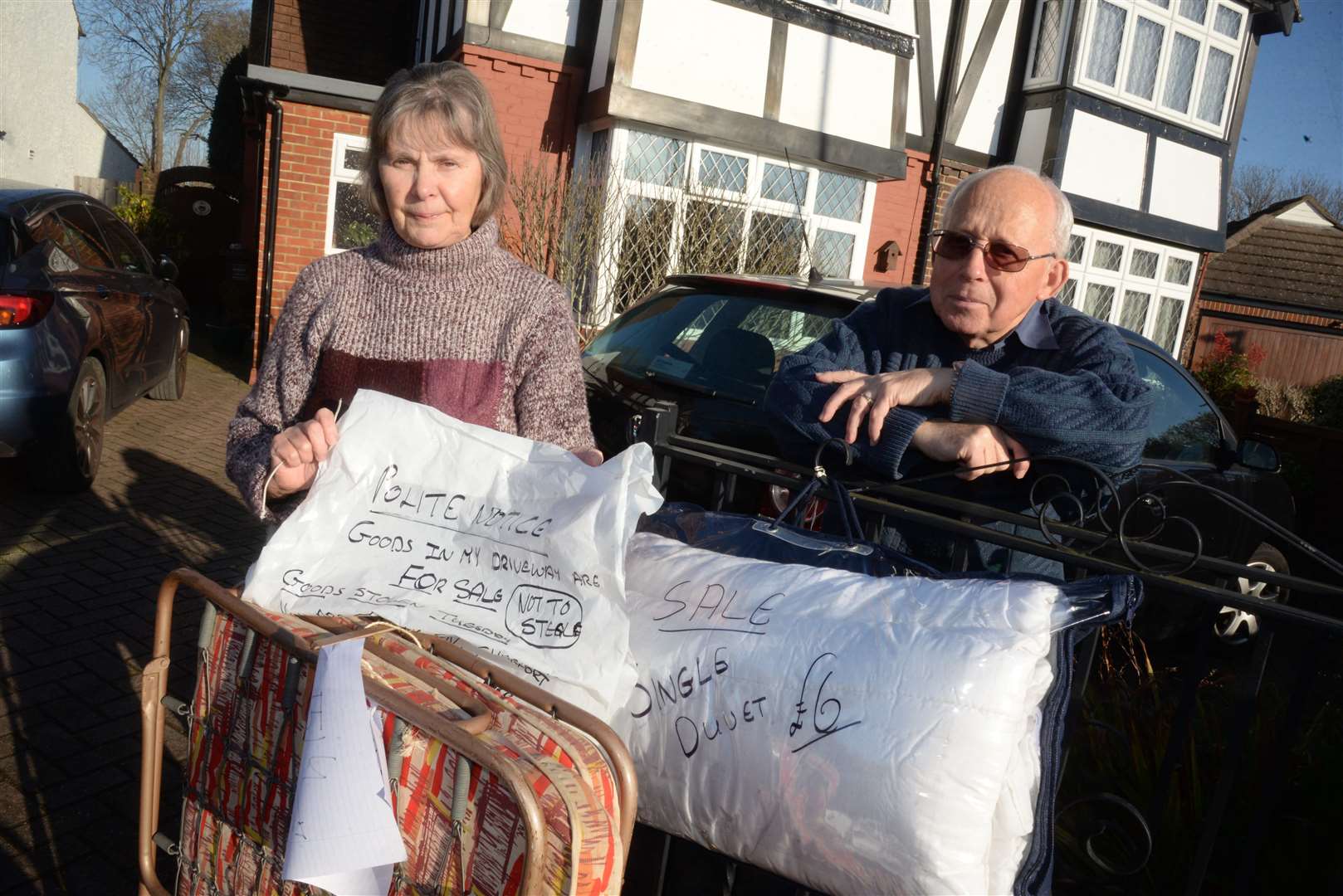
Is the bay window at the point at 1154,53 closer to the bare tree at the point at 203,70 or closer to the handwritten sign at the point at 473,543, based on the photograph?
the handwritten sign at the point at 473,543

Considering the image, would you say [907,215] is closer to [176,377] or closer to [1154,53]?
[1154,53]

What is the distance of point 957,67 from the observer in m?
11.8

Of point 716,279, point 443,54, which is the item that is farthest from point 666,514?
point 443,54

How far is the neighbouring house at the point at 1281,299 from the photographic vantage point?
24.1 meters

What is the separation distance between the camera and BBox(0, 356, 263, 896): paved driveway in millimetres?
2537

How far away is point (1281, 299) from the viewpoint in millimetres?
25547

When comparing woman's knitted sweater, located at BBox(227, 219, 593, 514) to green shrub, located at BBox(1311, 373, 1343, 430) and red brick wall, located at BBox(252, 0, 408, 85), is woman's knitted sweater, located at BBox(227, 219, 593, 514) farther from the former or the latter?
green shrub, located at BBox(1311, 373, 1343, 430)

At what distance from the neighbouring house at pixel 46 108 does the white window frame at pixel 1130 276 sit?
20817 mm

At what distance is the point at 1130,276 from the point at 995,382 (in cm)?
1416

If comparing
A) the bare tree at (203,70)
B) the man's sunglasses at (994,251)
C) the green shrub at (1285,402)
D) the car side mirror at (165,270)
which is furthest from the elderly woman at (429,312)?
the bare tree at (203,70)

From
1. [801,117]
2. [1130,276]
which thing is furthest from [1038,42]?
[801,117]

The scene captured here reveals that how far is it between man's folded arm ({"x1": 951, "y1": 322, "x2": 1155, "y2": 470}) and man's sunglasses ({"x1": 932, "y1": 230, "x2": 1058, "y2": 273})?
218 mm

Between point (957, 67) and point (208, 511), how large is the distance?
10.3 meters

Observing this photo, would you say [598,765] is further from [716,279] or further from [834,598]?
[716,279]
